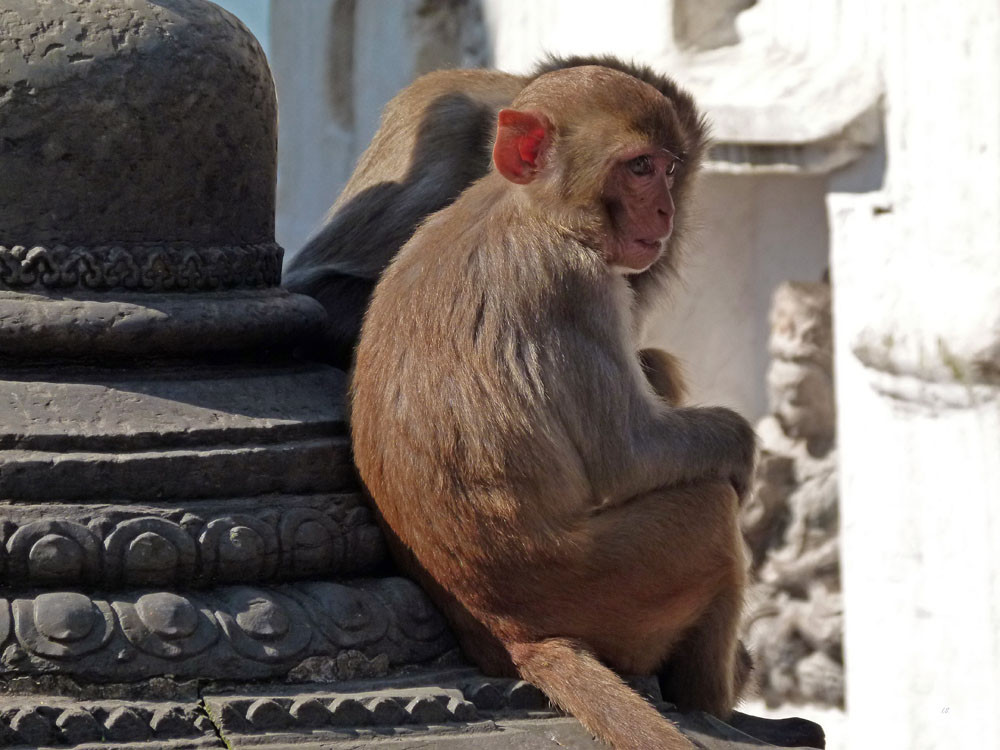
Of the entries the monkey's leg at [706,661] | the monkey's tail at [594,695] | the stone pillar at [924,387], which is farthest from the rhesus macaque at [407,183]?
the stone pillar at [924,387]

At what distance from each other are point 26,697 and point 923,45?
2.97 m

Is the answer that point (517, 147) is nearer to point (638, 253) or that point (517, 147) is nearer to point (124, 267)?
point (638, 253)

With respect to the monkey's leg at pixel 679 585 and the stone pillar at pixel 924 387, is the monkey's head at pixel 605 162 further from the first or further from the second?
the stone pillar at pixel 924 387

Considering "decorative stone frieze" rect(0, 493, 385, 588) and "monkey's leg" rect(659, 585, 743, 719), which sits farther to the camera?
"monkey's leg" rect(659, 585, 743, 719)

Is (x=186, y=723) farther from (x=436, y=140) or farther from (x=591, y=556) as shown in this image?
(x=436, y=140)

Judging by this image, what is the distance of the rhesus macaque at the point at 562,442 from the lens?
81.0 inches

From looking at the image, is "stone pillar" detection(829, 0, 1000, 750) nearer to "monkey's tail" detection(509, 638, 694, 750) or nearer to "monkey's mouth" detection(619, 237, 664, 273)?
Result: "monkey's mouth" detection(619, 237, 664, 273)

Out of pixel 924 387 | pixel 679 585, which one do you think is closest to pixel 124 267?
pixel 679 585

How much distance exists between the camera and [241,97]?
2152mm

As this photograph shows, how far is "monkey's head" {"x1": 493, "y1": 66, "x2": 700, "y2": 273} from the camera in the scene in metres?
2.31

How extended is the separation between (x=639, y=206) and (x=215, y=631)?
0.89 m

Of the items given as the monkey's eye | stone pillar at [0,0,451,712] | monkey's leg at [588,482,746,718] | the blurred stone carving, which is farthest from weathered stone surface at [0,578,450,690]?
the blurred stone carving

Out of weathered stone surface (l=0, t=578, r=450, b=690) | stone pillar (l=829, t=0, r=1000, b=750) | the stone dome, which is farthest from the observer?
stone pillar (l=829, t=0, r=1000, b=750)

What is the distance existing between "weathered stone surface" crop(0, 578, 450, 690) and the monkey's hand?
50 centimetres
